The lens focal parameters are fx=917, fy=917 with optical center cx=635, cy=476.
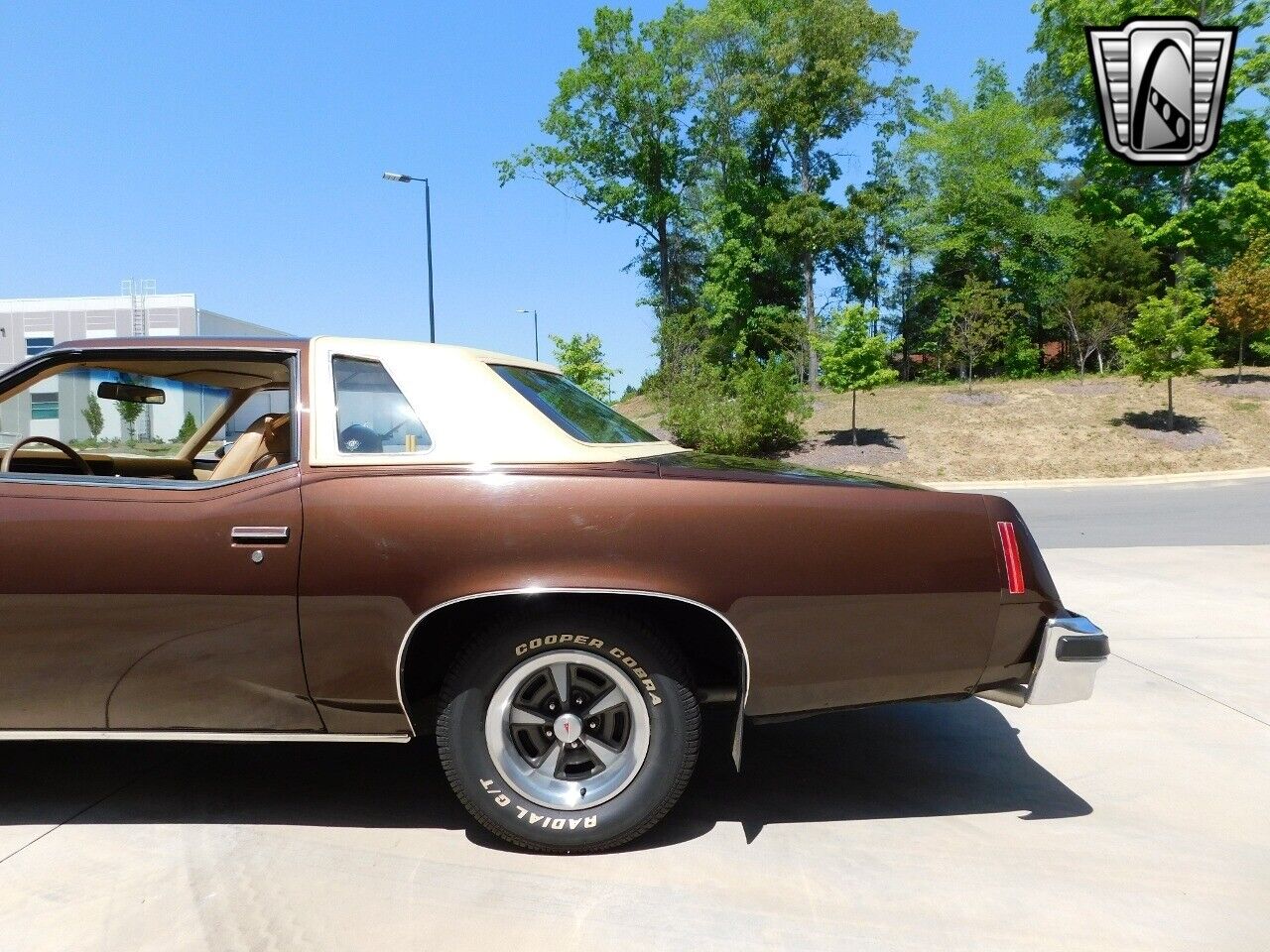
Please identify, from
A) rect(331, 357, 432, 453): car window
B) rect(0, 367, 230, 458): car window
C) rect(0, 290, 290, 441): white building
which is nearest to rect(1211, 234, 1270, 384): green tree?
rect(0, 367, 230, 458): car window

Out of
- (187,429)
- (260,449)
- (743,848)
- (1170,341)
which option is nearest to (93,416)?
(187,429)

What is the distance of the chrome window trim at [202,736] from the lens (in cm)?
292

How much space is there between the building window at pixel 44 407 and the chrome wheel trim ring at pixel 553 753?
2.27 metres

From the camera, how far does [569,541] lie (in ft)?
9.21

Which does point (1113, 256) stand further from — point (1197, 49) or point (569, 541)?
point (569, 541)

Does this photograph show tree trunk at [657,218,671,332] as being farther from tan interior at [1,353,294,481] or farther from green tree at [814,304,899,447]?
tan interior at [1,353,294,481]

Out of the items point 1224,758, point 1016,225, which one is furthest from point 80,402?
point 1016,225

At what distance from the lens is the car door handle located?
2840 millimetres

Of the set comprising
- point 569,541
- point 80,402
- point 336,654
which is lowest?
point 336,654

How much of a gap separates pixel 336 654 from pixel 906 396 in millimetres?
28051

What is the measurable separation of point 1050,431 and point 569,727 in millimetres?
23740

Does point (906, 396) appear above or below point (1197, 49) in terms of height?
below

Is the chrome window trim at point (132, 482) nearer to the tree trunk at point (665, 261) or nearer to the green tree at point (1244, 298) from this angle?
the green tree at point (1244, 298)

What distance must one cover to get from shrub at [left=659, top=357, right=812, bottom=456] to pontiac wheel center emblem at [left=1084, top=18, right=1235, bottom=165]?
13.4 metres
